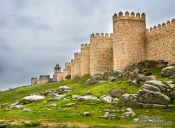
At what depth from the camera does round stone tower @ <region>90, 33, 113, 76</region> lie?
7681 cm

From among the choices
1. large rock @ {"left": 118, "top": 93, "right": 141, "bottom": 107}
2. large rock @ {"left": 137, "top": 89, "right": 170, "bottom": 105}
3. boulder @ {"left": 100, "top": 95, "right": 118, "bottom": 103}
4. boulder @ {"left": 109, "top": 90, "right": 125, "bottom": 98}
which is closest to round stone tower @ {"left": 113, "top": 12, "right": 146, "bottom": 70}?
boulder @ {"left": 109, "top": 90, "right": 125, "bottom": 98}

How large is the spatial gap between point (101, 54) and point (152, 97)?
107 feet

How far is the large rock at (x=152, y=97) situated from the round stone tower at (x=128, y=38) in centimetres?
2299

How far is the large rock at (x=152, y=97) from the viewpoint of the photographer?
44375mm

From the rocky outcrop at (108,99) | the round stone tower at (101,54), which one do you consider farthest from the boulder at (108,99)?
the round stone tower at (101,54)

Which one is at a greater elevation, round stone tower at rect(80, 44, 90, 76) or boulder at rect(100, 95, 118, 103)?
round stone tower at rect(80, 44, 90, 76)

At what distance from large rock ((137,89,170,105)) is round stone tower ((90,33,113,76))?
100ft

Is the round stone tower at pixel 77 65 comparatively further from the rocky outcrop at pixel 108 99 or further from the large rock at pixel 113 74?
the rocky outcrop at pixel 108 99

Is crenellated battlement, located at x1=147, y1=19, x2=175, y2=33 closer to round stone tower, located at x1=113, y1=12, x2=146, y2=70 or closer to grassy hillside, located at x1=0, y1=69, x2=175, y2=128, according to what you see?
round stone tower, located at x1=113, y1=12, x2=146, y2=70

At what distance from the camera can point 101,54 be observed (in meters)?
77.1

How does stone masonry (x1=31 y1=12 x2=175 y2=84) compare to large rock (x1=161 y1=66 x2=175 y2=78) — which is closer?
large rock (x1=161 y1=66 x2=175 y2=78)

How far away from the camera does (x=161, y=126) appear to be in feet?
120

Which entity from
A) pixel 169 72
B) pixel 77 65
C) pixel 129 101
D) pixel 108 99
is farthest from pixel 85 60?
pixel 129 101

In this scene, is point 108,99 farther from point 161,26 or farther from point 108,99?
point 161,26
